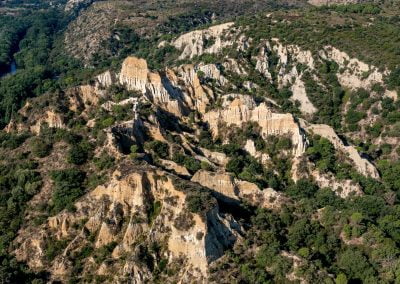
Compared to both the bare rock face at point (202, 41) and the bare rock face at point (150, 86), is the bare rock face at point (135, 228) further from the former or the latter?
the bare rock face at point (202, 41)

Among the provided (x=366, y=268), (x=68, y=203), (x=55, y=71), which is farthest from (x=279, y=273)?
(x=55, y=71)

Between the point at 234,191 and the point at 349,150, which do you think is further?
the point at 349,150

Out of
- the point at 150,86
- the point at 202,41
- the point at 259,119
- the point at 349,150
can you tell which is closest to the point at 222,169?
the point at 259,119

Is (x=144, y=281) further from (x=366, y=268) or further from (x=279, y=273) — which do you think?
(x=366, y=268)

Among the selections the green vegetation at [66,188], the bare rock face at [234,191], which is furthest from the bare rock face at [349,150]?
the green vegetation at [66,188]

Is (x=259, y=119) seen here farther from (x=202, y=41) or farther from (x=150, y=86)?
(x=202, y=41)
